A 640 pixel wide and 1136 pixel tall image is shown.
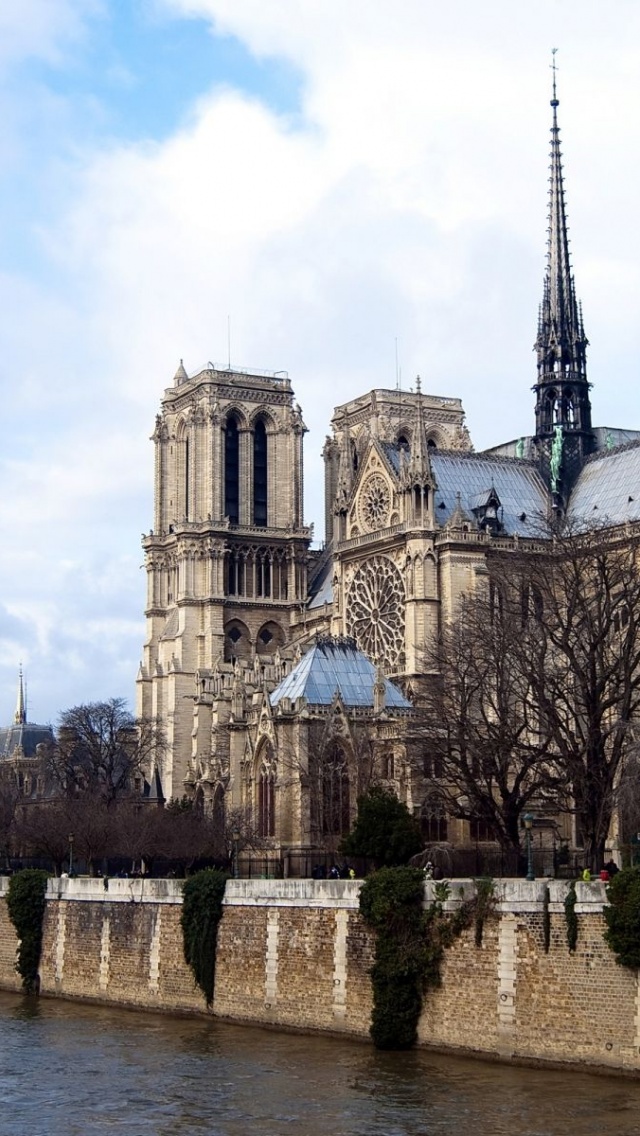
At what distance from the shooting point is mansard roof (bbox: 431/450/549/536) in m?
93.6

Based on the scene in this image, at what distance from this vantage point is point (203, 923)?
170 feet

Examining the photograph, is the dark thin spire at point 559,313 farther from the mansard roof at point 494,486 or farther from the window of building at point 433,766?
the window of building at point 433,766

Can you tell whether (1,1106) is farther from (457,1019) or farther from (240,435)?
(240,435)

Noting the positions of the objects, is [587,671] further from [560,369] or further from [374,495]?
[560,369]

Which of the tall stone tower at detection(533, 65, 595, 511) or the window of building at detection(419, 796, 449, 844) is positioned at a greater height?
the tall stone tower at detection(533, 65, 595, 511)

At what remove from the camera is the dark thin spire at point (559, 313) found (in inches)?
4001

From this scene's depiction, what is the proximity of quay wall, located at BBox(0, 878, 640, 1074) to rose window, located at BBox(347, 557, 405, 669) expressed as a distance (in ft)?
108

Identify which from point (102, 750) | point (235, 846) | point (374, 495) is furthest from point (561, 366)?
point (235, 846)

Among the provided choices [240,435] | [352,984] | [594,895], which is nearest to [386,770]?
[352,984]

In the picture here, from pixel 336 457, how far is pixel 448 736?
68.1 metres

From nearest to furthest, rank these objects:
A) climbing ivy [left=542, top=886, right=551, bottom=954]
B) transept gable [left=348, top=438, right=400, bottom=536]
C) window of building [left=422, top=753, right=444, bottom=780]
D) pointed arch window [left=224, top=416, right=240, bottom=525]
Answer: climbing ivy [left=542, top=886, right=551, bottom=954] < window of building [left=422, top=753, right=444, bottom=780] < transept gable [left=348, top=438, right=400, bottom=536] < pointed arch window [left=224, top=416, right=240, bottom=525]

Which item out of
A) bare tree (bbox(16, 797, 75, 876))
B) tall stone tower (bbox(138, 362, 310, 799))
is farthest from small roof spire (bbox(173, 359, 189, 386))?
bare tree (bbox(16, 797, 75, 876))

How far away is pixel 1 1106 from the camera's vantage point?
39.7 metres

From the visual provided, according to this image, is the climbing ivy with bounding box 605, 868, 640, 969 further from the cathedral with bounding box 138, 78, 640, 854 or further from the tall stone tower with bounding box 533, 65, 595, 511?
the tall stone tower with bounding box 533, 65, 595, 511
